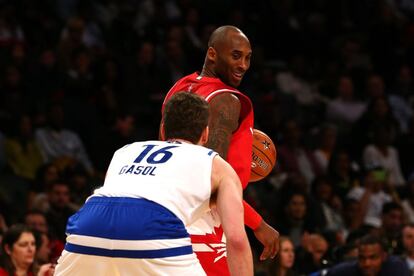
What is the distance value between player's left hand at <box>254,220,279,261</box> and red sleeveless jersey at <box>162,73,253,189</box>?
0.84ft

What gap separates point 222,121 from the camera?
15.3ft

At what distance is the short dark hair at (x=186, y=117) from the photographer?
396cm

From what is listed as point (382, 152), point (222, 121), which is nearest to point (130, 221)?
point (222, 121)

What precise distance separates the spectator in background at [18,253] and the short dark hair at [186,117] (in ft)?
11.0

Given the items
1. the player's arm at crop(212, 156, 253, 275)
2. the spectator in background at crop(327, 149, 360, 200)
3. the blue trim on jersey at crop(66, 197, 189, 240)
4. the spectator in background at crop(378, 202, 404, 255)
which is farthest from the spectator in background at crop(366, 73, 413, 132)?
the blue trim on jersey at crop(66, 197, 189, 240)

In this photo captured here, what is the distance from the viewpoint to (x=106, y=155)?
11320 millimetres

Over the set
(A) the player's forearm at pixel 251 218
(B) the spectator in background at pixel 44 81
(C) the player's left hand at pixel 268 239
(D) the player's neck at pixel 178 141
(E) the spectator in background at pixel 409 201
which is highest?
(D) the player's neck at pixel 178 141

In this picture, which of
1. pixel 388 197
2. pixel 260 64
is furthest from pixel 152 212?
pixel 260 64

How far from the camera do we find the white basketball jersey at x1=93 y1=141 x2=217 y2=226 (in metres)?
3.84

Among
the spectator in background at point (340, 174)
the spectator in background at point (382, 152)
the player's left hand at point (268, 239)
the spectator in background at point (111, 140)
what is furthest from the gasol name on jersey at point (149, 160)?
the spectator in background at point (382, 152)

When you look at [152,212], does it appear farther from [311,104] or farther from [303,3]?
[303,3]

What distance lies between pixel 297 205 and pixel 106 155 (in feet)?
7.67

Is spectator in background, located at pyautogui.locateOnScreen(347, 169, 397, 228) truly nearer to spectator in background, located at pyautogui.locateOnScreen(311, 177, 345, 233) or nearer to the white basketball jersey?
spectator in background, located at pyautogui.locateOnScreen(311, 177, 345, 233)

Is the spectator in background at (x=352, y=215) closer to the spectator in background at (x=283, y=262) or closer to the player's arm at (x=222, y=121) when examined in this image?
the spectator in background at (x=283, y=262)
